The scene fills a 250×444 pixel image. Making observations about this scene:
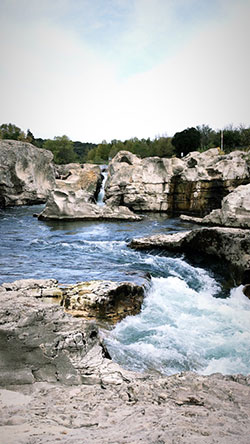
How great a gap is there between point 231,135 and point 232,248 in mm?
34749

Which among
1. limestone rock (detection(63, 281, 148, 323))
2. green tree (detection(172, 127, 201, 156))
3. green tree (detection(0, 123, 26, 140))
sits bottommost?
limestone rock (detection(63, 281, 148, 323))

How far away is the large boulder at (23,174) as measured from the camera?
846 inches

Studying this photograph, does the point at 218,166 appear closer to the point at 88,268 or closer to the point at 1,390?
the point at 88,268

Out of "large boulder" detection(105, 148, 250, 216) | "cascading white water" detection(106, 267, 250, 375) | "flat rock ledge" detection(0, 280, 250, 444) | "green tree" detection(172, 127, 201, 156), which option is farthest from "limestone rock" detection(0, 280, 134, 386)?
"green tree" detection(172, 127, 201, 156)

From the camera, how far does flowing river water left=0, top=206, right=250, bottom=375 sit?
4531 mm

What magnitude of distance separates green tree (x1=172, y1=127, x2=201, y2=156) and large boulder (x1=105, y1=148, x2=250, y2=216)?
1945 centimetres

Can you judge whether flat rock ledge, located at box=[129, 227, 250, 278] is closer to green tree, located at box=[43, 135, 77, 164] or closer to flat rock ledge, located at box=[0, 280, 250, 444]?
flat rock ledge, located at box=[0, 280, 250, 444]

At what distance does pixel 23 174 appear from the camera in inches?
877

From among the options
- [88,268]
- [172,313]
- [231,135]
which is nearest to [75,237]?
[88,268]

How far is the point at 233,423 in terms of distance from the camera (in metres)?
2.30

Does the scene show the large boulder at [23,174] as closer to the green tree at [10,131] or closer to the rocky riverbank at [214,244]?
the rocky riverbank at [214,244]

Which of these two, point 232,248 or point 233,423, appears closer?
point 233,423

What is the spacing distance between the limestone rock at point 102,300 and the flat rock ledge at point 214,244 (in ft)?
10.1

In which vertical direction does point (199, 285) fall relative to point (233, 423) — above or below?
below
